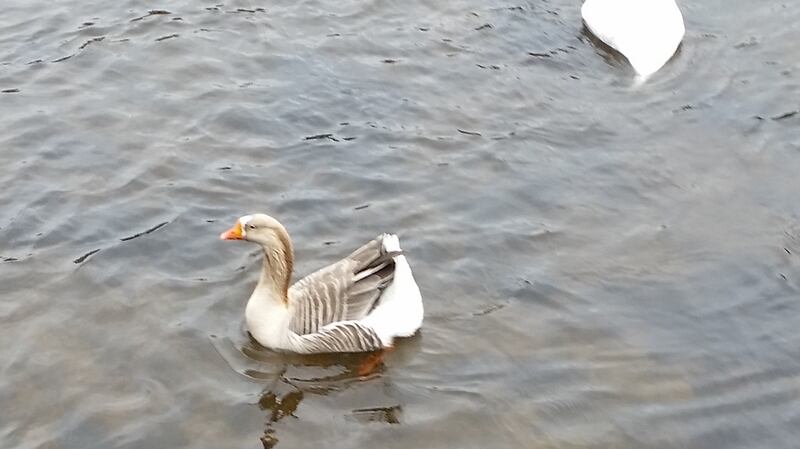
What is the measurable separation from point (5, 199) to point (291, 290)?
11.0ft

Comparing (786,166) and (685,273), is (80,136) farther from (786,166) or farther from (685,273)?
(786,166)

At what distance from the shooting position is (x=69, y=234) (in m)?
9.42

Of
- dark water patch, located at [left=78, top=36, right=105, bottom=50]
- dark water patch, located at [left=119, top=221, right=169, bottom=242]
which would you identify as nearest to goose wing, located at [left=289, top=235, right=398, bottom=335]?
dark water patch, located at [left=119, top=221, right=169, bottom=242]

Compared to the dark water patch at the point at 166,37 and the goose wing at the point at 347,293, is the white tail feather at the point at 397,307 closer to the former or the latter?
the goose wing at the point at 347,293

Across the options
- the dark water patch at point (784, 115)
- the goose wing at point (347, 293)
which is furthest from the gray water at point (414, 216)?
the goose wing at point (347, 293)

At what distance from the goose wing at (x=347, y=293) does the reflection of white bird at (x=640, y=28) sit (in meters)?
5.67

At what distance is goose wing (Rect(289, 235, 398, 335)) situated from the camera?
27.3 ft

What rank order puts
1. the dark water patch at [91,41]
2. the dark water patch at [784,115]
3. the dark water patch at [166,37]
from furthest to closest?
the dark water patch at [166,37]
the dark water patch at [91,41]
the dark water patch at [784,115]

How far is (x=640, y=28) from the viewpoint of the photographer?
12891mm

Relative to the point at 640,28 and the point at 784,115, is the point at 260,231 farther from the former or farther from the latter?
the point at 640,28

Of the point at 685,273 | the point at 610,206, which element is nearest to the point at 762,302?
the point at 685,273

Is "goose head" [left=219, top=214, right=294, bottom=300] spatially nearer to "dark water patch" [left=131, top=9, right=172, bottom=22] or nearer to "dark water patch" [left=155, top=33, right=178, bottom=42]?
"dark water patch" [left=155, top=33, right=178, bottom=42]

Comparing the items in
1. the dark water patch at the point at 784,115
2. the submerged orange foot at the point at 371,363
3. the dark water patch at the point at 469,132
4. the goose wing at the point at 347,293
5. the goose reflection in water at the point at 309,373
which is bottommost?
the goose reflection in water at the point at 309,373

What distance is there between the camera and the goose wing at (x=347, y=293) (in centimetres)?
834
